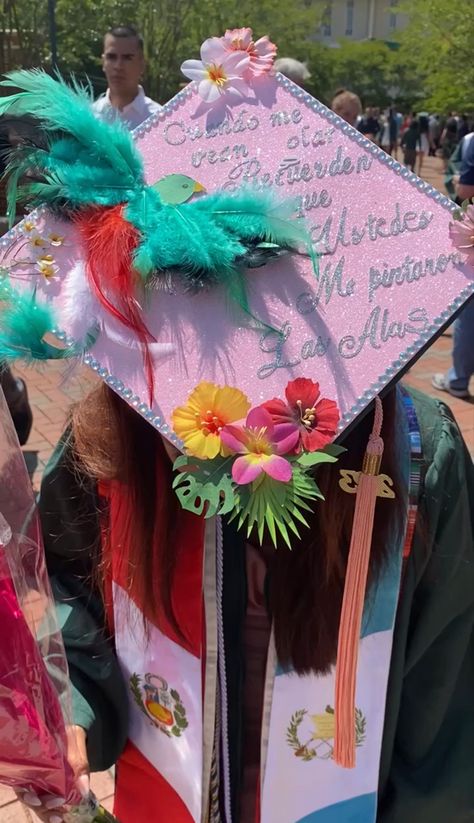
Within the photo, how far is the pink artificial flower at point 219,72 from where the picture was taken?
0.99 metres

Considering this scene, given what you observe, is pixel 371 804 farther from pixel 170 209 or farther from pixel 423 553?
pixel 170 209

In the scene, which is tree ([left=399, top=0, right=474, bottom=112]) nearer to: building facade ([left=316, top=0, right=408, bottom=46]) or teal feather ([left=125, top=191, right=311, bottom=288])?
teal feather ([left=125, top=191, right=311, bottom=288])

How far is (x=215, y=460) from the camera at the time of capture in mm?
826

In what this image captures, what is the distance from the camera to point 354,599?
98cm

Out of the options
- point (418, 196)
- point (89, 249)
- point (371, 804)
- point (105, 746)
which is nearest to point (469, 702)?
point (371, 804)

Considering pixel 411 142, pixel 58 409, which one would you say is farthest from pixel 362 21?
pixel 58 409

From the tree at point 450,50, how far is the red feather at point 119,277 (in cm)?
2242

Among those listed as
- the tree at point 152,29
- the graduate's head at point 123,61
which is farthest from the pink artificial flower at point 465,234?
the tree at point 152,29

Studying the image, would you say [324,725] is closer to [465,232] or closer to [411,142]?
[465,232]

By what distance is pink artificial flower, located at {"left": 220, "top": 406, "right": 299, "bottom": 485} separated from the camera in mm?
791

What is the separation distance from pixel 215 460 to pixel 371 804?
669mm

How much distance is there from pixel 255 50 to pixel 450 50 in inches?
981

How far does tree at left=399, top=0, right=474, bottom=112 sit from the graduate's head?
58.8ft

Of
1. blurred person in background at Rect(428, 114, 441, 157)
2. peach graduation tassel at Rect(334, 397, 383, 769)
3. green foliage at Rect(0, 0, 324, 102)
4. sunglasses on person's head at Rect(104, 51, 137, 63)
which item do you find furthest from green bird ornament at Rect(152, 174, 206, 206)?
blurred person in background at Rect(428, 114, 441, 157)
